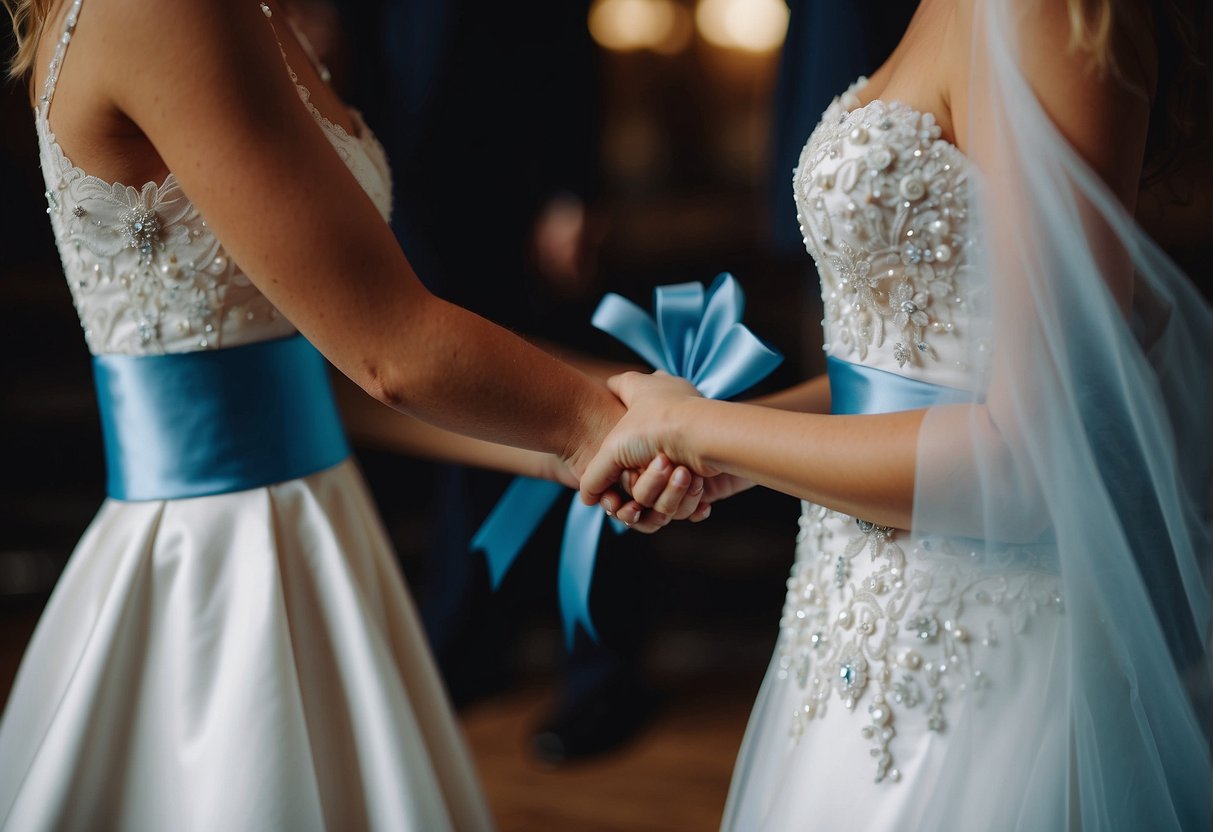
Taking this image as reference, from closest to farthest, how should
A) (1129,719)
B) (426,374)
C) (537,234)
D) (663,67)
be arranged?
(1129,719) → (426,374) → (537,234) → (663,67)

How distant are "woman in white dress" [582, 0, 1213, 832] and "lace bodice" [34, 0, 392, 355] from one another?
0.46m

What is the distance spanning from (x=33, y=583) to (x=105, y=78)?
10.6 feet

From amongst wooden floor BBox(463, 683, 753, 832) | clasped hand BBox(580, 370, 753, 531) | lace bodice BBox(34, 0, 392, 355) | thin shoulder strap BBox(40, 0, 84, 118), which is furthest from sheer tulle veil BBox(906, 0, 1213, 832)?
wooden floor BBox(463, 683, 753, 832)

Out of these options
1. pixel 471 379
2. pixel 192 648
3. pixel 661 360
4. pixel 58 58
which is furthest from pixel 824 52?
pixel 192 648

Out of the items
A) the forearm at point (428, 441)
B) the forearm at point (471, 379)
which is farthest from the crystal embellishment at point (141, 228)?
the forearm at point (428, 441)

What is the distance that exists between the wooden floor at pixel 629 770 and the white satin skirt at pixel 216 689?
133 cm

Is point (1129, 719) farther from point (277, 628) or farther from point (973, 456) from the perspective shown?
point (277, 628)

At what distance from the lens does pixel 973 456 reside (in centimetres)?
96

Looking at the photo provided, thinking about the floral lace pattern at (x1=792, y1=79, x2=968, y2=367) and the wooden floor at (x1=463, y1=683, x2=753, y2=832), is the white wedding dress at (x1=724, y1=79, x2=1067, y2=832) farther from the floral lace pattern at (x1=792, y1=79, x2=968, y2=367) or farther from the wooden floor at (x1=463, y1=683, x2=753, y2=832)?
the wooden floor at (x1=463, y1=683, x2=753, y2=832)

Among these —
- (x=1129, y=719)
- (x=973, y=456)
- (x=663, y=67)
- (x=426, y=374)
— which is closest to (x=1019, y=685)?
(x=1129, y=719)

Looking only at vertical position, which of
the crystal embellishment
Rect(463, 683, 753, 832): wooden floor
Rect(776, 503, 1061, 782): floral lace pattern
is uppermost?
the crystal embellishment

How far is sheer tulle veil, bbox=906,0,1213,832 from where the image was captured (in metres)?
0.94

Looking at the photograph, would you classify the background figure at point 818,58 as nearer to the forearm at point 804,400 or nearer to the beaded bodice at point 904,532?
the forearm at point 804,400

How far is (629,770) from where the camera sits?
2.61 meters
